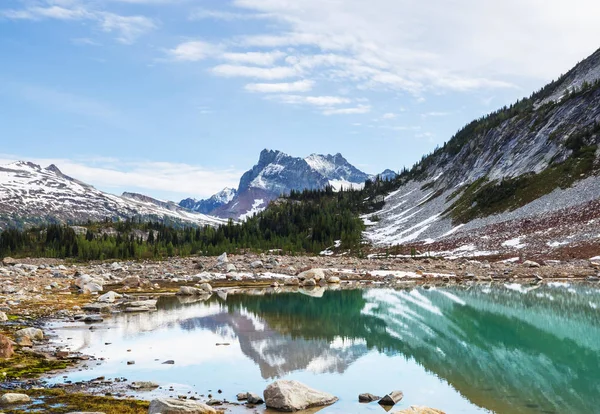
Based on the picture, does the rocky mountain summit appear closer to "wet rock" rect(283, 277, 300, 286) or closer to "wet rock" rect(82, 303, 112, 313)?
"wet rock" rect(283, 277, 300, 286)

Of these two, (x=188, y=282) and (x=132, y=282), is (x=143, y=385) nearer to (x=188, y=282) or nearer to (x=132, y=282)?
(x=132, y=282)

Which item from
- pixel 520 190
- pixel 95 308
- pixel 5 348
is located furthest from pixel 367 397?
pixel 520 190

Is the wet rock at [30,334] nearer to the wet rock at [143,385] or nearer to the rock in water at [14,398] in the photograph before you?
the wet rock at [143,385]

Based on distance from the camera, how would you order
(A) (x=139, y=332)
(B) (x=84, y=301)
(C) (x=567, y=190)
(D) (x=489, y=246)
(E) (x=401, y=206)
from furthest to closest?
(E) (x=401, y=206)
(C) (x=567, y=190)
(D) (x=489, y=246)
(B) (x=84, y=301)
(A) (x=139, y=332)

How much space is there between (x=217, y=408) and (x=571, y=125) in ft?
476

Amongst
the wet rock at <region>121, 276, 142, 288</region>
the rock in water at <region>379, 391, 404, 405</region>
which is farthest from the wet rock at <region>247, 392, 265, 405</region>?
the wet rock at <region>121, 276, 142, 288</region>

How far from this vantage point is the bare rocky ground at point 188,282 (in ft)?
108

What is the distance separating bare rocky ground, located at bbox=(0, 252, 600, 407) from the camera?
32.9 m

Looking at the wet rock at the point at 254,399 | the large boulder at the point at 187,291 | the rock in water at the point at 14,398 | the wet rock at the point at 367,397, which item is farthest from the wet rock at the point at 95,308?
the wet rock at the point at 367,397

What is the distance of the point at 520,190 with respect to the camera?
12300 cm

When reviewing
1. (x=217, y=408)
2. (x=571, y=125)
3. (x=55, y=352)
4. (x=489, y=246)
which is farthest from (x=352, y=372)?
(x=571, y=125)

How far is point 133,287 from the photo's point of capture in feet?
204

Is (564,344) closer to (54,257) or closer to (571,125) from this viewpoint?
(571,125)

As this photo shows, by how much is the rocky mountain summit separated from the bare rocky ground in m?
15.1
